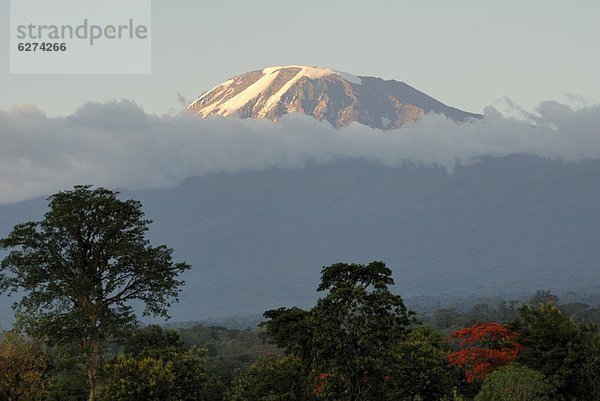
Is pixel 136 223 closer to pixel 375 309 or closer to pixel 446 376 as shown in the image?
pixel 375 309

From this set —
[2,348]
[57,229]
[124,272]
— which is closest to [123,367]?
[124,272]

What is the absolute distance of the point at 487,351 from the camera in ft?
205

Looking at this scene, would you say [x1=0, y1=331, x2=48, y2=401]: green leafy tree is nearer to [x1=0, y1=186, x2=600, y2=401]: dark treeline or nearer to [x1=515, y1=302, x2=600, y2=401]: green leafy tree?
[x1=0, y1=186, x2=600, y2=401]: dark treeline

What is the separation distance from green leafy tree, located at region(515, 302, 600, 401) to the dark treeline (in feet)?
0.28

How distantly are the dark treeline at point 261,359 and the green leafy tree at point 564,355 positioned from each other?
3.3 inches

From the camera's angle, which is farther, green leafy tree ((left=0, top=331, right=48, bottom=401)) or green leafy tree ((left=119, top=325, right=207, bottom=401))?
green leafy tree ((left=119, top=325, right=207, bottom=401))

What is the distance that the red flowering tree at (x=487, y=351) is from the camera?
2421 inches

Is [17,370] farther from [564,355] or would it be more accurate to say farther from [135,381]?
[564,355]

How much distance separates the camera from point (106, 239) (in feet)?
185

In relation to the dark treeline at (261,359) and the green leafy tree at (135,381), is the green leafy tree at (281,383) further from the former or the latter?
the green leafy tree at (135,381)

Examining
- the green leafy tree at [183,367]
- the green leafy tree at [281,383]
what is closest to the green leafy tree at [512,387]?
the green leafy tree at [281,383]

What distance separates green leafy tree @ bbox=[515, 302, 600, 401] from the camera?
5581cm

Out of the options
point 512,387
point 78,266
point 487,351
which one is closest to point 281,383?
point 487,351

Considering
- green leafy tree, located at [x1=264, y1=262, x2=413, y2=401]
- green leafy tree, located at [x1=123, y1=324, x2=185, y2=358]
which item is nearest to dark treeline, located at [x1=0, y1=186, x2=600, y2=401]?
green leafy tree, located at [x1=264, y1=262, x2=413, y2=401]
